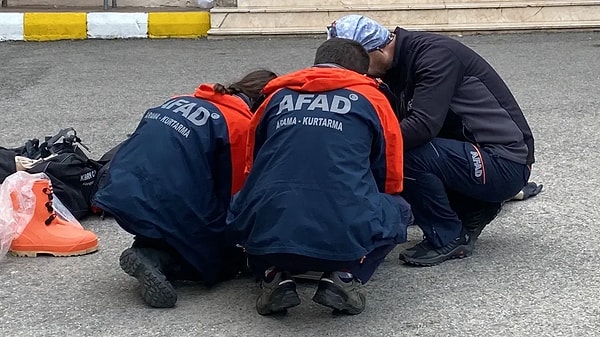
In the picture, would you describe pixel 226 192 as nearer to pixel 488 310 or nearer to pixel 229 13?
pixel 488 310

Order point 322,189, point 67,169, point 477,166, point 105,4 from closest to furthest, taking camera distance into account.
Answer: point 322,189 < point 477,166 < point 67,169 < point 105,4

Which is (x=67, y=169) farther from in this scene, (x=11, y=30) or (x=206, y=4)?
(x=206, y=4)

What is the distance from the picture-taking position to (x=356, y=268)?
3307mm

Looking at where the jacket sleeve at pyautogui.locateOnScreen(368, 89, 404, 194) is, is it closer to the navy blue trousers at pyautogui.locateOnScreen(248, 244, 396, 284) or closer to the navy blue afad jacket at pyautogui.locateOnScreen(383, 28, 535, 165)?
the navy blue trousers at pyautogui.locateOnScreen(248, 244, 396, 284)

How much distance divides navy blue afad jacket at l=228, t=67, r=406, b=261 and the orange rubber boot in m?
0.96

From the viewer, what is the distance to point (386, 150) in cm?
339

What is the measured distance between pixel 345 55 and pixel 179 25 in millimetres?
6452

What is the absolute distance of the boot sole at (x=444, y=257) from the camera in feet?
12.7

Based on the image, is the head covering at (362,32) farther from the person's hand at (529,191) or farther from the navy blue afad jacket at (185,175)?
the person's hand at (529,191)

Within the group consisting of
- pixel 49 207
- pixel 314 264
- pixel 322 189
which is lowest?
pixel 49 207

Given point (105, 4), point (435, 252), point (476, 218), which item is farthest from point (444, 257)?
point (105, 4)

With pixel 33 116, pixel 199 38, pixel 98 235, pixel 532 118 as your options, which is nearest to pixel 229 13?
pixel 199 38

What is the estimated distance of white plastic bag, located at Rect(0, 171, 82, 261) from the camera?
12.8 feet

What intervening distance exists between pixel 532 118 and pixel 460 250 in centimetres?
257
